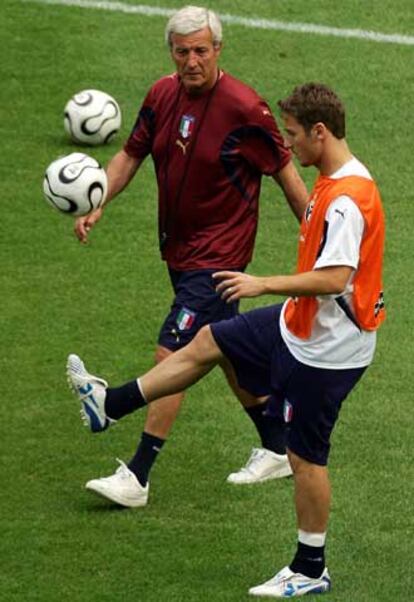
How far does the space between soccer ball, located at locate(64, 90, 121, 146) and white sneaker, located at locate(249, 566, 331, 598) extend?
273 inches

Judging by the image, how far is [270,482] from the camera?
11.0 metres

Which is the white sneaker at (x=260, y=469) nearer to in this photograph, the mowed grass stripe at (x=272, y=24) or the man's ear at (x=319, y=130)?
the man's ear at (x=319, y=130)

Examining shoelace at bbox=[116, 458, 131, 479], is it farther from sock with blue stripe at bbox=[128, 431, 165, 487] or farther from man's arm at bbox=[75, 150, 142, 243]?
man's arm at bbox=[75, 150, 142, 243]

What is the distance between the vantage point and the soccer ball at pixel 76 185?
10.8 meters

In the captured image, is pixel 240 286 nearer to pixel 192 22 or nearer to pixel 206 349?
pixel 206 349

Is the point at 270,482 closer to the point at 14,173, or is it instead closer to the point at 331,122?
the point at 331,122

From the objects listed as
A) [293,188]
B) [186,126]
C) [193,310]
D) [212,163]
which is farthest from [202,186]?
[193,310]

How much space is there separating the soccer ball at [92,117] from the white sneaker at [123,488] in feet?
18.5

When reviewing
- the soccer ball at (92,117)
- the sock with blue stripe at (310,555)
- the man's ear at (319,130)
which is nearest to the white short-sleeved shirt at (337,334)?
the man's ear at (319,130)

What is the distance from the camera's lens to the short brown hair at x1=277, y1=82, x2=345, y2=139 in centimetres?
920

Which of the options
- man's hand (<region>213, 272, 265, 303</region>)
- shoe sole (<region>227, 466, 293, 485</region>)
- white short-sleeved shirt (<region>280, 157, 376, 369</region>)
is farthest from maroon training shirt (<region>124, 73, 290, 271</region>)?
man's hand (<region>213, 272, 265, 303</region>)

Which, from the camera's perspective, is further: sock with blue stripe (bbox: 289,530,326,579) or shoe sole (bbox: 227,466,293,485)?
shoe sole (bbox: 227,466,293,485)

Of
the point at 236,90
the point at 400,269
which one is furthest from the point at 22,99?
the point at 236,90

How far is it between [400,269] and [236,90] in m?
3.77
